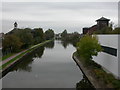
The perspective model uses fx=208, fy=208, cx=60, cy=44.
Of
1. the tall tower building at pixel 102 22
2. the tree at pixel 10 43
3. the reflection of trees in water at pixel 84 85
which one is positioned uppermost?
the tall tower building at pixel 102 22

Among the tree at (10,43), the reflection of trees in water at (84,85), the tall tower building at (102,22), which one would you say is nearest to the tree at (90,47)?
the reflection of trees in water at (84,85)

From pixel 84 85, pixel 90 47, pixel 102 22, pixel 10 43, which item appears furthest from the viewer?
pixel 102 22

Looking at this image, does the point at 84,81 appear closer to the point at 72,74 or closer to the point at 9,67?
the point at 72,74

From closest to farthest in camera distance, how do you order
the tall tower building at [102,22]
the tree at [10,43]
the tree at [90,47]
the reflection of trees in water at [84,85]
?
1. the reflection of trees in water at [84,85]
2. the tree at [90,47]
3. the tree at [10,43]
4. the tall tower building at [102,22]

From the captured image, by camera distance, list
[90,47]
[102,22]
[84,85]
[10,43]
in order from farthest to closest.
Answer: [102,22], [10,43], [90,47], [84,85]

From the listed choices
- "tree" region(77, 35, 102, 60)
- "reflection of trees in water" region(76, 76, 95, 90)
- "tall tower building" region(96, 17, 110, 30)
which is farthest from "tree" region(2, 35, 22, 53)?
"tall tower building" region(96, 17, 110, 30)

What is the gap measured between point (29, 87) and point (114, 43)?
768 cm

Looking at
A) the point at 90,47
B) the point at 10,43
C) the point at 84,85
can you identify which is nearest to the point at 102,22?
the point at 10,43

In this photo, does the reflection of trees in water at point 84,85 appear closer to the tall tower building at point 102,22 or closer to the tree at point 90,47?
the tree at point 90,47

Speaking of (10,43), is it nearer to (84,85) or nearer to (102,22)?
(84,85)

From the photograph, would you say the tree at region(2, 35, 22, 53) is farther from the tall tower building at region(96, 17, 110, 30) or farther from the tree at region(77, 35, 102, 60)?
the tall tower building at region(96, 17, 110, 30)

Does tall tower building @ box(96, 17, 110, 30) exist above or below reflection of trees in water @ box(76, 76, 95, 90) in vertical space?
Answer: above

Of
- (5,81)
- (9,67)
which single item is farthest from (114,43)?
(9,67)

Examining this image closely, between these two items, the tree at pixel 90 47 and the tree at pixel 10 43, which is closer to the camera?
the tree at pixel 90 47
